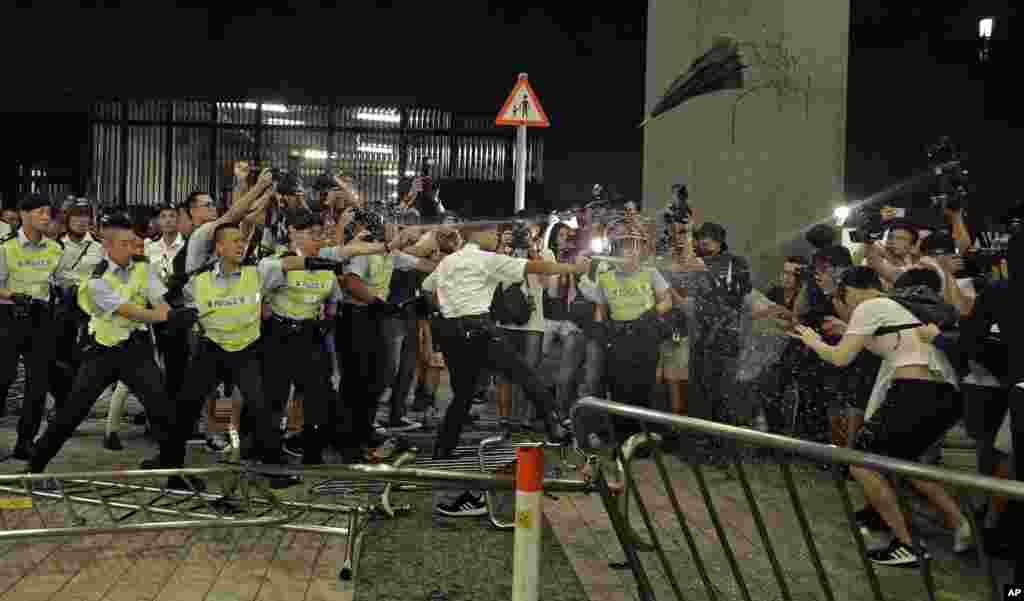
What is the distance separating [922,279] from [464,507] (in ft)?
11.4

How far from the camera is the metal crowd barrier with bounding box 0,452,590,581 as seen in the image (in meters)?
4.98

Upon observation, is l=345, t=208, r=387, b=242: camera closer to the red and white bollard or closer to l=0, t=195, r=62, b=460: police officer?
l=0, t=195, r=62, b=460: police officer

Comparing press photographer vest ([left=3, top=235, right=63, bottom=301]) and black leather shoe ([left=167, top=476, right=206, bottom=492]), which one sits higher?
press photographer vest ([left=3, top=235, right=63, bottom=301])

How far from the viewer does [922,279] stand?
7.01 meters

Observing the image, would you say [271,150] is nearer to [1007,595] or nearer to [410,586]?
[410,586]

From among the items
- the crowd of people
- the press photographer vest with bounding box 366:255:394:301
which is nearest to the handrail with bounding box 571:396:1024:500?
the crowd of people

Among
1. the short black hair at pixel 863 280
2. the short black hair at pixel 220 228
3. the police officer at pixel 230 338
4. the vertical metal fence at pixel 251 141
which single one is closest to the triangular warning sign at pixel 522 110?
the short black hair at pixel 220 228

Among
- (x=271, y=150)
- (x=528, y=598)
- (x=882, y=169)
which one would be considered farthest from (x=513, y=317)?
(x=271, y=150)

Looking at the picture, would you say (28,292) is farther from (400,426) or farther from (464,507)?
(464,507)

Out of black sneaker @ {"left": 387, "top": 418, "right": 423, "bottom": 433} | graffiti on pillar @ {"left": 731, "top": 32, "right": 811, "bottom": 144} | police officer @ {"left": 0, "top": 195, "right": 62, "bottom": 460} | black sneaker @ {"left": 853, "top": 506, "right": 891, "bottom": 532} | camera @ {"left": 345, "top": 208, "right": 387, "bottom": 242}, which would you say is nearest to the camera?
black sneaker @ {"left": 853, "top": 506, "right": 891, "bottom": 532}

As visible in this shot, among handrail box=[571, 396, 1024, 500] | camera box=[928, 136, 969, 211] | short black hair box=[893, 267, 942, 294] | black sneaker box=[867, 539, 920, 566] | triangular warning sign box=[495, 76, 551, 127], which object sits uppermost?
triangular warning sign box=[495, 76, 551, 127]

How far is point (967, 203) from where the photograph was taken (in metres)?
7.32

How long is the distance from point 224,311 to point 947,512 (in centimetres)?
452

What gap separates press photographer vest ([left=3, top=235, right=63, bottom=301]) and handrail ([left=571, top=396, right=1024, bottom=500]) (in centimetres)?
626
